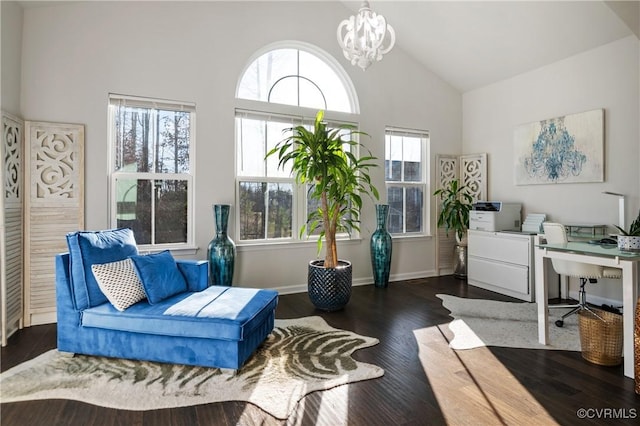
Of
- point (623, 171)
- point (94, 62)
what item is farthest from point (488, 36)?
point (94, 62)

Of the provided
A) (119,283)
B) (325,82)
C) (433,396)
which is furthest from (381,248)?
(119,283)

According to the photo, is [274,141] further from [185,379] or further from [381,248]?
[185,379]

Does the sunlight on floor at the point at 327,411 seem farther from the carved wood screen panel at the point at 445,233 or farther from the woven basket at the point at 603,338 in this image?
the carved wood screen panel at the point at 445,233

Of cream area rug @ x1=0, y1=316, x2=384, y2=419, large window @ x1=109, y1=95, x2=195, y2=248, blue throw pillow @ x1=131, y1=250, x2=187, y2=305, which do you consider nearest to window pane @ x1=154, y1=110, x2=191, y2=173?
large window @ x1=109, y1=95, x2=195, y2=248

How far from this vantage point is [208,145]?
3.99m

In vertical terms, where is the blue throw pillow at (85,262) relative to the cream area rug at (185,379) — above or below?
above

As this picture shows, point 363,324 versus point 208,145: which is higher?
point 208,145

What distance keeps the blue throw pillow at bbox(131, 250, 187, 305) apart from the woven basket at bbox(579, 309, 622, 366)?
306 centimetres

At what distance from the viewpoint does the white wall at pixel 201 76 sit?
339cm

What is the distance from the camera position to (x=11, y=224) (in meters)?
2.97

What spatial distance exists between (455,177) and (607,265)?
3295mm

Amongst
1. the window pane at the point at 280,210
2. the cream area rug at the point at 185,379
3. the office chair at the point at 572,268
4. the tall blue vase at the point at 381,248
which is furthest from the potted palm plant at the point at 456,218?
the cream area rug at the point at 185,379

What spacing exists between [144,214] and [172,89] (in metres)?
1.38

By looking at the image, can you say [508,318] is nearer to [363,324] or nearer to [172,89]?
[363,324]
